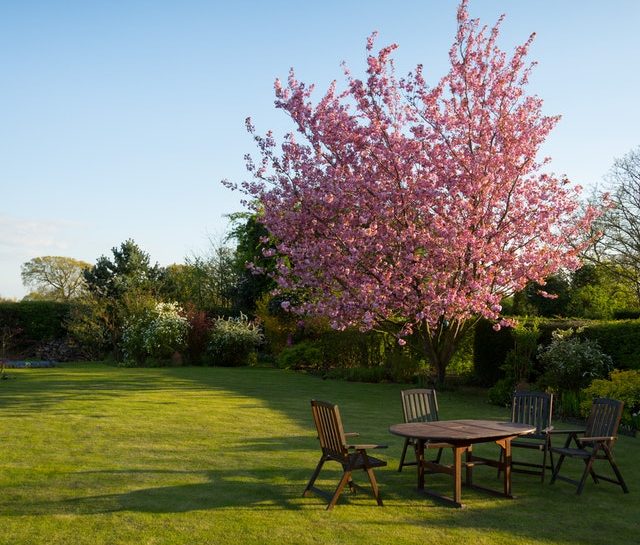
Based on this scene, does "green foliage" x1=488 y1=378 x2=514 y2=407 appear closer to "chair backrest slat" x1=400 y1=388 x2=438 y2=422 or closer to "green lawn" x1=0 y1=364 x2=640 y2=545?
"green lawn" x1=0 y1=364 x2=640 y2=545

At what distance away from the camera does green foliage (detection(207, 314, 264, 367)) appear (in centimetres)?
2534

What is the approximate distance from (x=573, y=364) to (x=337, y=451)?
9.10 metres

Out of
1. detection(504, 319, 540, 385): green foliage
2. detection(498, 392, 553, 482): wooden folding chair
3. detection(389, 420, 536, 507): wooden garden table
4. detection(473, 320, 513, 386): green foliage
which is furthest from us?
detection(473, 320, 513, 386): green foliage

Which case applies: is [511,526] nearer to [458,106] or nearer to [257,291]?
[458,106]

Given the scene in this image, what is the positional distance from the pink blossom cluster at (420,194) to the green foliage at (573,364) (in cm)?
168

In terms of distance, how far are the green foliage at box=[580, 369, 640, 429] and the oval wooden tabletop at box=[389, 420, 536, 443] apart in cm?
525

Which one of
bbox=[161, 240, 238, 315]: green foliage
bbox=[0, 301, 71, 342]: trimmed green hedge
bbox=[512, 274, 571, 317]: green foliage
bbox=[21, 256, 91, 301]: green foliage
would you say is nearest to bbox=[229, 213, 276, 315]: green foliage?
bbox=[161, 240, 238, 315]: green foliage

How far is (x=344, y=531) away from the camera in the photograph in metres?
6.09

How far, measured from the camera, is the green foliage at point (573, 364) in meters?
14.4

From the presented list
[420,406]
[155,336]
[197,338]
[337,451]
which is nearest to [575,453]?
[420,406]

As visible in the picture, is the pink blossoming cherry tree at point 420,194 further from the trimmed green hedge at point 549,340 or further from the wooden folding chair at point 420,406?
the wooden folding chair at point 420,406

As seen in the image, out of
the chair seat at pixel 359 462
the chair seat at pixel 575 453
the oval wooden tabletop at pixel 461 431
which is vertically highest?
the oval wooden tabletop at pixel 461 431

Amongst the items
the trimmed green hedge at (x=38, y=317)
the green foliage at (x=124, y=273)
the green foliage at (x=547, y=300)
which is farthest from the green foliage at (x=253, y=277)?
the green foliage at (x=547, y=300)

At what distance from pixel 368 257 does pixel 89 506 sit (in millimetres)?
10431
